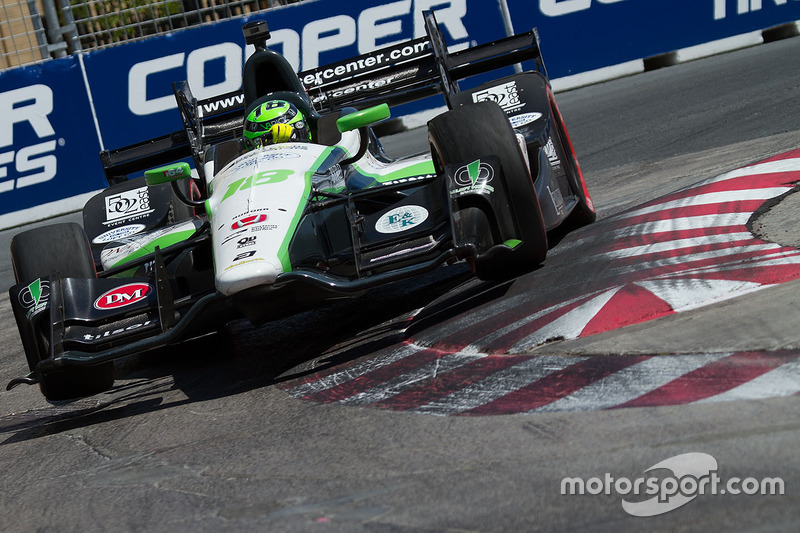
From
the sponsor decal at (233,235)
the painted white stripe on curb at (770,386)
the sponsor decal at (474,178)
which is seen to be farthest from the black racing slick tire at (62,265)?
the painted white stripe on curb at (770,386)

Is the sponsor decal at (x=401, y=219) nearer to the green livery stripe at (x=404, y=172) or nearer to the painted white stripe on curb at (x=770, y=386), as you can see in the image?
the green livery stripe at (x=404, y=172)

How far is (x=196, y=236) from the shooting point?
550 centimetres

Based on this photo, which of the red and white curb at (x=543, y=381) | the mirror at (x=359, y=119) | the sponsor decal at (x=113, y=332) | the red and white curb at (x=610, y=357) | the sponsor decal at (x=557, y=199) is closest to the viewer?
the red and white curb at (x=543, y=381)

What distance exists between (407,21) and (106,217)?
6766mm

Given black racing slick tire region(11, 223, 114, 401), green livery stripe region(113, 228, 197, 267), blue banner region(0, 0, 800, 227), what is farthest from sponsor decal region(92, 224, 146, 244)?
blue banner region(0, 0, 800, 227)

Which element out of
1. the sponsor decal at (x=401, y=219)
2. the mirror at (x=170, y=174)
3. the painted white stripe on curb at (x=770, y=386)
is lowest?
the painted white stripe on curb at (x=770, y=386)

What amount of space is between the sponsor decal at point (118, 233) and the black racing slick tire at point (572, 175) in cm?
277

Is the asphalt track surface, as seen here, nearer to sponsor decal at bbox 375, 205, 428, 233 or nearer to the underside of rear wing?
sponsor decal at bbox 375, 205, 428, 233

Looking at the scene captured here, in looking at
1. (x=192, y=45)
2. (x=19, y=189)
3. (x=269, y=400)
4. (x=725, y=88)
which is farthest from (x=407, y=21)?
(x=269, y=400)

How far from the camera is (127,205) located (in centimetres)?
695

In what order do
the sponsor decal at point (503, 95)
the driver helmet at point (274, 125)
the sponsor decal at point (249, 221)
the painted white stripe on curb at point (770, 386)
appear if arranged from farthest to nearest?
the sponsor decal at point (503, 95) < the driver helmet at point (274, 125) < the sponsor decal at point (249, 221) < the painted white stripe on curb at point (770, 386)

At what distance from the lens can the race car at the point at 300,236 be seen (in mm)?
4641

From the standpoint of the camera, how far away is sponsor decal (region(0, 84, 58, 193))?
11906 millimetres

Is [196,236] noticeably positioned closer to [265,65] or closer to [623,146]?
[265,65]
